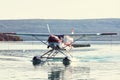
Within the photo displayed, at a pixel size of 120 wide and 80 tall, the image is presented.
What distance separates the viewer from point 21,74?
78.7ft

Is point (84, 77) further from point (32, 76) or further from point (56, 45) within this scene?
point (56, 45)

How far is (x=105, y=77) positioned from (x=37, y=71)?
4.08 metres

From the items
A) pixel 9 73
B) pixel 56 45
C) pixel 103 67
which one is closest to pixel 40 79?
Result: pixel 9 73

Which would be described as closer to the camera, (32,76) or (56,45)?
(32,76)

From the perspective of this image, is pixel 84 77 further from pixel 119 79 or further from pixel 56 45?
pixel 56 45

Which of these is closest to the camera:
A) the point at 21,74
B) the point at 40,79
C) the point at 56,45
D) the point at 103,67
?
the point at 40,79

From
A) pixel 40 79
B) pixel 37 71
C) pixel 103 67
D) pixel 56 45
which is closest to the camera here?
pixel 40 79

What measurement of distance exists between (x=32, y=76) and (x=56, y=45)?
1075cm

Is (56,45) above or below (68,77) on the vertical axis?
above

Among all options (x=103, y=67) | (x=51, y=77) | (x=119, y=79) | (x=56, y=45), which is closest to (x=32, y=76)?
(x=51, y=77)

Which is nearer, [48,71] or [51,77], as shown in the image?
[51,77]

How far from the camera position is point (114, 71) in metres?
25.9

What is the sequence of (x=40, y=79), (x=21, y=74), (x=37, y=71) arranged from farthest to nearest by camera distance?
(x=37, y=71), (x=21, y=74), (x=40, y=79)

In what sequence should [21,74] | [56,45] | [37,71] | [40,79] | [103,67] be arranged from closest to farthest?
[40,79]
[21,74]
[37,71]
[103,67]
[56,45]
